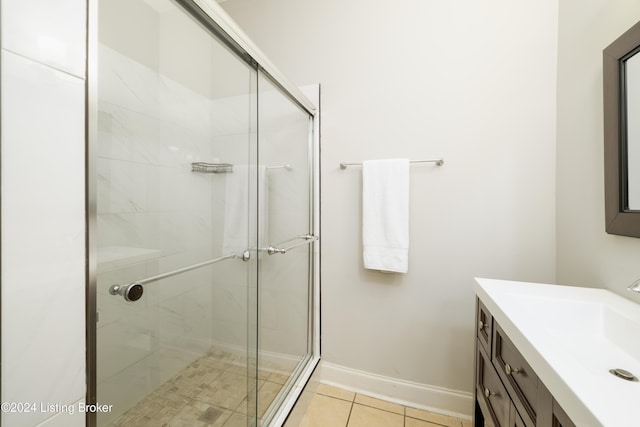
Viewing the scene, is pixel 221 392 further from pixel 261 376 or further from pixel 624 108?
pixel 624 108

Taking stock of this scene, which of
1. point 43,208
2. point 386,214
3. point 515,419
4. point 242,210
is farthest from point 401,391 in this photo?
point 43,208

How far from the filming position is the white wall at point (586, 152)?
92 cm

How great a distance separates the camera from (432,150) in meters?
1.43

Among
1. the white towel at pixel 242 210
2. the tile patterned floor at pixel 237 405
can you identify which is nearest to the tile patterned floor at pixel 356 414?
the tile patterned floor at pixel 237 405

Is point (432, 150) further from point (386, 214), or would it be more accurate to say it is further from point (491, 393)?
point (491, 393)

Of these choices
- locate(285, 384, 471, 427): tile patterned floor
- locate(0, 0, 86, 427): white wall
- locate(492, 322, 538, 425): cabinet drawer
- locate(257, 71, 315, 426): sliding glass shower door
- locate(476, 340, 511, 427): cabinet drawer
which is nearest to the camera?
locate(0, 0, 86, 427): white wall

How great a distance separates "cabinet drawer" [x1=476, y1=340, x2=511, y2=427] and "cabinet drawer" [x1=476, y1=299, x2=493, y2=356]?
0.04m

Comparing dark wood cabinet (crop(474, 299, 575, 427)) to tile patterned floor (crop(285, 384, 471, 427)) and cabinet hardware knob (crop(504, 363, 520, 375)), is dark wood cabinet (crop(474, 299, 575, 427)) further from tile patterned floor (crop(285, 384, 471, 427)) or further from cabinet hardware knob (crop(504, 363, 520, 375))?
tile patterned floor (crop(285, 384, 471, 427))

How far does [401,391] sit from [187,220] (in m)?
1.49

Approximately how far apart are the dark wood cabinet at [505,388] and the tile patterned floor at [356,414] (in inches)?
14.2

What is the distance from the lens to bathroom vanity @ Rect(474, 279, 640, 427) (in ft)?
1.47

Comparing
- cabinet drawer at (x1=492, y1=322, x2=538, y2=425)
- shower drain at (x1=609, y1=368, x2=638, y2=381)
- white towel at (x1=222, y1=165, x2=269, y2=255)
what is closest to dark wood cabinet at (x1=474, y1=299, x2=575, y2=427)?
cabinet drawer at (x1=492, y1=322, x2=538, y2=425)

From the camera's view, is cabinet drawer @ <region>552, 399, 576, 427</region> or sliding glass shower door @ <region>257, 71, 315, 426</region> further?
sliding glass shower door @ <region>257, 71, 315, 426</region>

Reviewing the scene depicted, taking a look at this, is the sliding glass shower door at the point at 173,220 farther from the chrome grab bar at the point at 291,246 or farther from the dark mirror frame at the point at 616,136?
the dark mirror frame at the point at 616,136
